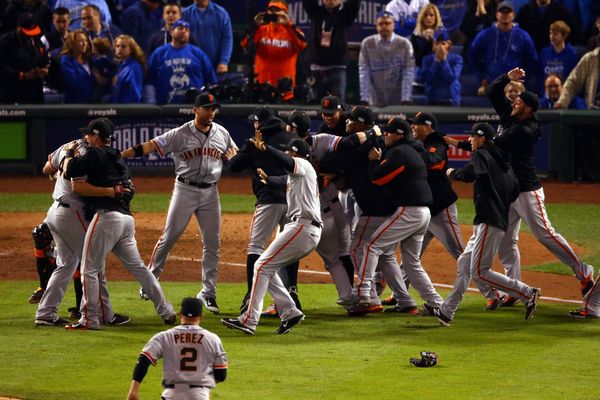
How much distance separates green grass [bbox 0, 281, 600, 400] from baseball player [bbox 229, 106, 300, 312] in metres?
0.68

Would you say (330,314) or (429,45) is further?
(429,45)

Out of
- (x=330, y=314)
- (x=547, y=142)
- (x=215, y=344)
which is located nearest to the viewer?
(x=215, y=344)

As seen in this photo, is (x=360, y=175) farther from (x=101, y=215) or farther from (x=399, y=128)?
(x=101, y=215)

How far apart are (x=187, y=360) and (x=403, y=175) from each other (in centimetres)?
449

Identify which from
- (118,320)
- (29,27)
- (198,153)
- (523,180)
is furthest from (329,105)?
(29,27)

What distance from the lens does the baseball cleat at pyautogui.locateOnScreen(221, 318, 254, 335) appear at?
1064 cm

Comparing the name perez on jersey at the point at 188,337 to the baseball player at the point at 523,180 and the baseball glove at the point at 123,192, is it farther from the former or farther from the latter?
the baseball player at the point at 523,180

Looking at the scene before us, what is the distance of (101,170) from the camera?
10578 mm

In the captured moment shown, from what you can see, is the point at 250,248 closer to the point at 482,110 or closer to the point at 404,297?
the point at 404,297

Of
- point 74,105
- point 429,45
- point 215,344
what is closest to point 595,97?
point 429,45

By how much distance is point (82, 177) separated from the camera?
10.6m

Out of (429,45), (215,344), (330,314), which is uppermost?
(429,45)

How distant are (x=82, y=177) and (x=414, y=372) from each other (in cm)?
332

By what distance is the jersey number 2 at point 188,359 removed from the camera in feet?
23.6
